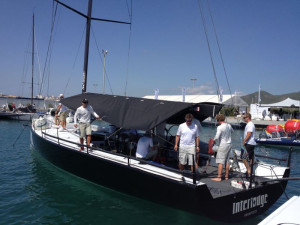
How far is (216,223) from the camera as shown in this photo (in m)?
5.48

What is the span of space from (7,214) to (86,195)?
1892 mm

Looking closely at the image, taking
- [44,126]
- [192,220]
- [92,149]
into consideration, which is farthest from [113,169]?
[44,126]

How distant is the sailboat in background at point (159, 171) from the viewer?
499cm

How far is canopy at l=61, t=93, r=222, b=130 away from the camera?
6.07 m

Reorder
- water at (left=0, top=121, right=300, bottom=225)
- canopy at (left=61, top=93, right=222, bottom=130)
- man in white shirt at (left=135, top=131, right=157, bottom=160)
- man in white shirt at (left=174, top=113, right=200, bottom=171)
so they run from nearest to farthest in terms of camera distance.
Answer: water at (left=0, top=121, right=300, bottom=225) → man in white shirt at (left=174, top=113, right=200, bottom=171) → canopy at (left=61, top=93, right=222, bottom=130) → man in white shirt at (left=135, top=131, right=157, bottom=160)

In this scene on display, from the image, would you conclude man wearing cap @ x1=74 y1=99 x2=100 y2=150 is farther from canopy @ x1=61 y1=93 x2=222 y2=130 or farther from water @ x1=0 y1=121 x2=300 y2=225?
water @ x1=0 y1=121 x2=300 y2=225

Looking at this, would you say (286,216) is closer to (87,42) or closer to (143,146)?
(143,146)

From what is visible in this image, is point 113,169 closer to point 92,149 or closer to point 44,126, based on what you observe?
point 92,149

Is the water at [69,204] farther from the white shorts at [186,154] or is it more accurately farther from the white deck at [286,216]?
the white deck at [286,216]

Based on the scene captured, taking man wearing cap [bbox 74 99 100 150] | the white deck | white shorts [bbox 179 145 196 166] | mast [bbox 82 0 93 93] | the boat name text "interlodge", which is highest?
mast [bbox 82 0 93 93]

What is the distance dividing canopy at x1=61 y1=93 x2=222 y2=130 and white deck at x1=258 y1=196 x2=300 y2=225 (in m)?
2.95

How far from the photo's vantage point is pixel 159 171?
5652 millimetres

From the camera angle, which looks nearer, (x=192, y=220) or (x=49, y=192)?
(x=192, y=220)

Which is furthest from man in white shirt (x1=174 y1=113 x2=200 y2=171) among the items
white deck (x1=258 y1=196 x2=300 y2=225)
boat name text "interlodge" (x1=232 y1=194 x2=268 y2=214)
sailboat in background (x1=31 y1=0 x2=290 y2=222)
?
white deck (x1=258 y1=196 x2=300 y2=225)
